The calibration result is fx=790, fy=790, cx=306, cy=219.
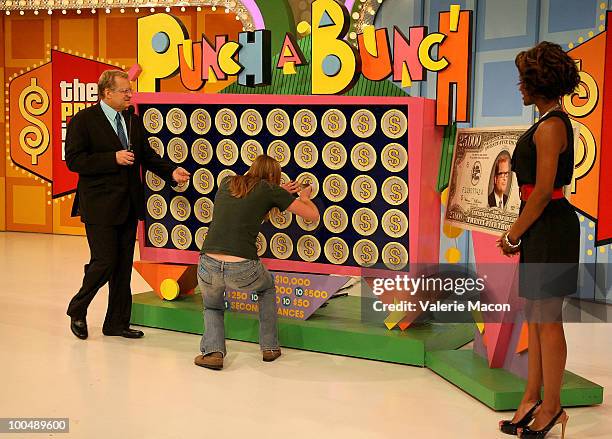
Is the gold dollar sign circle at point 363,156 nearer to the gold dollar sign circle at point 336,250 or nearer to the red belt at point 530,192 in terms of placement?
the gold dollar sign circle at point 336,250

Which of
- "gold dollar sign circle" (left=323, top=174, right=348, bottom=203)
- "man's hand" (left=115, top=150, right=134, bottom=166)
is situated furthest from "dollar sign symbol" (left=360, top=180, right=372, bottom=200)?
"man's hand" (left=115, top=150, right=134, bottom=166)

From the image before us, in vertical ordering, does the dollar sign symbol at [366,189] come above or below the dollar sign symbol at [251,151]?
below

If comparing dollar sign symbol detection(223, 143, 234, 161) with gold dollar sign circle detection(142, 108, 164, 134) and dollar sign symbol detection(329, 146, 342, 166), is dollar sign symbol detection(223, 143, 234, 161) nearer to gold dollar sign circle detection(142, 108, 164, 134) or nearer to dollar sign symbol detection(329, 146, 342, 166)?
gold dollar sign circle detection(142, 108, 164, 134)

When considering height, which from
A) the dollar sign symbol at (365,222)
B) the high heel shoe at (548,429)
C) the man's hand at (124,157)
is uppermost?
the man's hand at (124,157)

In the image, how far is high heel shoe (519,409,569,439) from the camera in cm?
316

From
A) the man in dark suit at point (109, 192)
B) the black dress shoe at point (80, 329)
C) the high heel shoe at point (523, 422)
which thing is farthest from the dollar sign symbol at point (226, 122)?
the high heel shoe at point (523, 422)

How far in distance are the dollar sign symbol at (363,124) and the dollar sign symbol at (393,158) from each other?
0.64ft

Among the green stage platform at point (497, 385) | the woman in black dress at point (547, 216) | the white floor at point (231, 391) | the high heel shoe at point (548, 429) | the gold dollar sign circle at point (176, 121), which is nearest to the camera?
the woman in black dress at point (547, 216)

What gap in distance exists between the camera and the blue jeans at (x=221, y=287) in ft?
14.0

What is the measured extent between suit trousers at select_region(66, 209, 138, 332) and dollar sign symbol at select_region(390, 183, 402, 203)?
1.61 metres

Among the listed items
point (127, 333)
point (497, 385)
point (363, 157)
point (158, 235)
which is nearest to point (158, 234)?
point (158, 235)

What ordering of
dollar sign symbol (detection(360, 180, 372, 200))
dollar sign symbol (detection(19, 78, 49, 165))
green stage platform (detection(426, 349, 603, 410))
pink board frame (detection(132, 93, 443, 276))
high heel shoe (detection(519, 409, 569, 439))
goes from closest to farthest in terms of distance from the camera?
high heel shoe (detection(519, 409, 569, 439))
green stage platform (detection(426, 349, 603, 410))
pink board frame (detection(132, 93, 443, 276))
dollar sign symbol (detection(360, 180, 372, 200))
dollar sign symbol (detection(19, 78, 49, 165))

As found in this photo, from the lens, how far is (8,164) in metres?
9.91

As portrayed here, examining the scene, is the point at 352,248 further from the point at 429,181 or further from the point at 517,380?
the point at 517,380
